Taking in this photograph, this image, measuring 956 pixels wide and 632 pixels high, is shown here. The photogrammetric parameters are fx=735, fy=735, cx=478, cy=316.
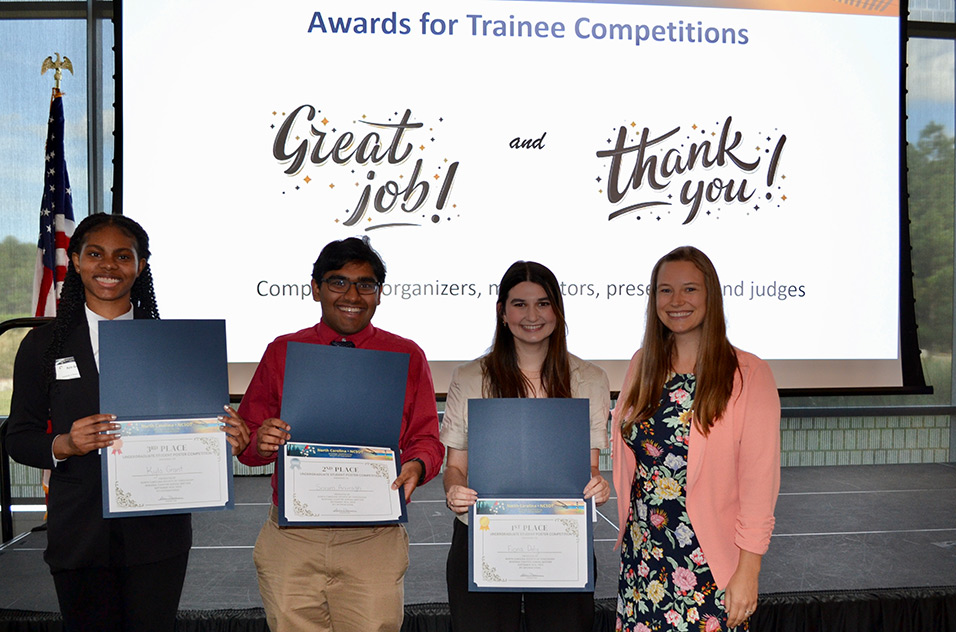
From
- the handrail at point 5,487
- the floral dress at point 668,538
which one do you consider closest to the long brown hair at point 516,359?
the floral dress at point 668,538

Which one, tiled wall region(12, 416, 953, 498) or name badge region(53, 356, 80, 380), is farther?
tiled wall region(12, 416, 953, 498)

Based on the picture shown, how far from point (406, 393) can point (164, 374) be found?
61cm

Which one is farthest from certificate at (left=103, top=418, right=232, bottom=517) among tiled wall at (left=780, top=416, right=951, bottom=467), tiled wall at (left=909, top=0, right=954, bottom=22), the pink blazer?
tiled wall at (left=909, top=0, right=954, bottom=22)

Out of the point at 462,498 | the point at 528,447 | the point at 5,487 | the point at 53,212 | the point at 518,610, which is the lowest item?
the point at 5,487

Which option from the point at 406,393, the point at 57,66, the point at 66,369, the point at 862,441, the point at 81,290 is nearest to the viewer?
the point at 66,369

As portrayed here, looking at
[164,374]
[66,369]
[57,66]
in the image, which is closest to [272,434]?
[164,374]

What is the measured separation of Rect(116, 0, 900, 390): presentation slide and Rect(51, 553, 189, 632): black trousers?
2.97 meters

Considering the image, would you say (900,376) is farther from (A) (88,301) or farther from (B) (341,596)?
(A) (88,301)

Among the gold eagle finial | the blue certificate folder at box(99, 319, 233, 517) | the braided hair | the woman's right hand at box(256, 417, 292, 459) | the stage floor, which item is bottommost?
the stage floor

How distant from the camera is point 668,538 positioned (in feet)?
6.11

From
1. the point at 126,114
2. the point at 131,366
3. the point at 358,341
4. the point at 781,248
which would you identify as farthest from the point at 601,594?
the point at 126,114

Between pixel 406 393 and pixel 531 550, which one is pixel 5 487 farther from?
pixel 531 550

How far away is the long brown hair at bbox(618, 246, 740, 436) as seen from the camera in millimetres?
1785

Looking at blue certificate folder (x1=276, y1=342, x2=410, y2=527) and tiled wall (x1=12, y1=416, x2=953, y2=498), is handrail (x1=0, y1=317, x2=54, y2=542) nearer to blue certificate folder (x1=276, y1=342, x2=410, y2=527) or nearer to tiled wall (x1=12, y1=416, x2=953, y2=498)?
blue certificate folder (x1=276, y1=342, x2=410, y2=527)
